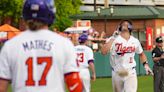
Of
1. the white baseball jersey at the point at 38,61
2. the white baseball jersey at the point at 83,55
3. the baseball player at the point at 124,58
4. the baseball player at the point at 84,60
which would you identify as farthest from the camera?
the white baseball jersey at the point at 83,55

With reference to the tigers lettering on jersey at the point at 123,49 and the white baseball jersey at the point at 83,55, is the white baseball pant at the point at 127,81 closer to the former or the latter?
the tigers lettering on jersey at the point at 123,49

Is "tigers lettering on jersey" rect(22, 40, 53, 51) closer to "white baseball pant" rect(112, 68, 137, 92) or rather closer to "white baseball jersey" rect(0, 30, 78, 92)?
"white baseball jersey" rect(0, 30, 78, 92)

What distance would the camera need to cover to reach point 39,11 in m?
5.36

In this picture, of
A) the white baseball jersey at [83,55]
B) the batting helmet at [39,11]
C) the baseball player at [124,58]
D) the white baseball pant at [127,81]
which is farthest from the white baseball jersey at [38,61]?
the white baseball jersey at [83,55]

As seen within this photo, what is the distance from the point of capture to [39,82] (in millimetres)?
5367

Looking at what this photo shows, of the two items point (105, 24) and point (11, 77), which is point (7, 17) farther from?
point (11, 77)

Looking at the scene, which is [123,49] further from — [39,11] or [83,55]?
[39,11]

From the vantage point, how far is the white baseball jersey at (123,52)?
12.5 meters

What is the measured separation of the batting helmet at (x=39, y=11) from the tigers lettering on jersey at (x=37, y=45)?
0.20 metres

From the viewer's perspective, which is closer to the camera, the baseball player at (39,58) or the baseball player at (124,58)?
the baseball player at (39,58)

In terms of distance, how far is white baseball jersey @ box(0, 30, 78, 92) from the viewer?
17.5 ft

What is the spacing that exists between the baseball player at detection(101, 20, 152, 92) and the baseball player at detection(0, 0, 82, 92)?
7.07 meters

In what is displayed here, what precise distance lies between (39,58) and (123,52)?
733cm

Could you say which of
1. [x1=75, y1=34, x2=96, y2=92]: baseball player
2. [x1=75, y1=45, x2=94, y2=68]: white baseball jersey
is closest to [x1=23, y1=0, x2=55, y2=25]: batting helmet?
[x1=75, y1=34, x2=96, y2=92]: baseball player
